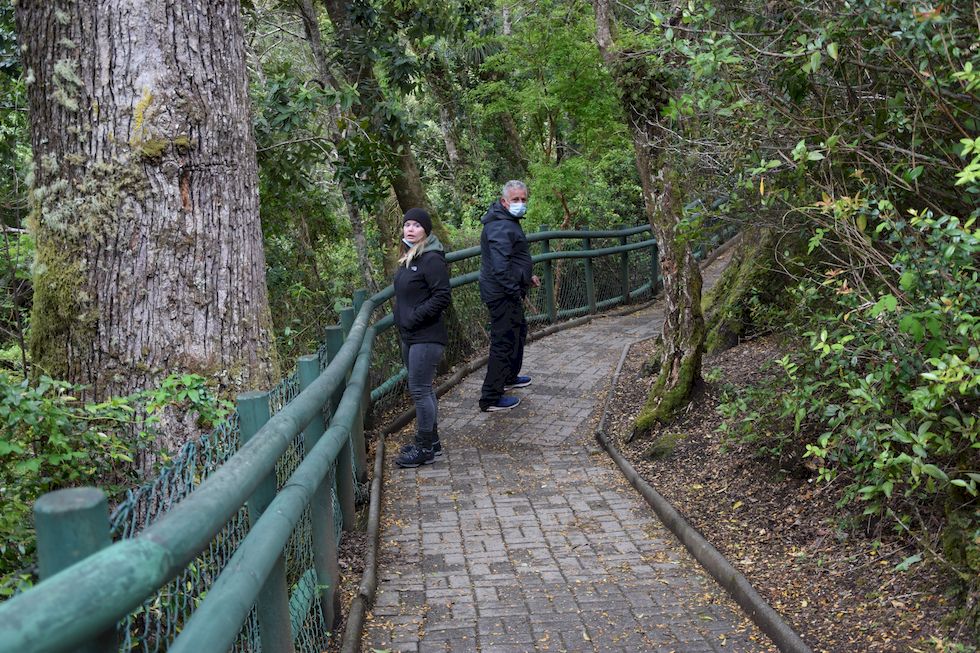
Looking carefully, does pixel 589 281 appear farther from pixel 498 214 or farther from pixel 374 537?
pixel 374 537

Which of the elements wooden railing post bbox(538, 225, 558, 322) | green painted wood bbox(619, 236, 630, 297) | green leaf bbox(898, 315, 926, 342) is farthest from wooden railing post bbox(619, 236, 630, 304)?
green leaf bbox(898, 315, 926, 342)

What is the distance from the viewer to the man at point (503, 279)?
870cm

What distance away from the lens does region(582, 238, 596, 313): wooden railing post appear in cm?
1374

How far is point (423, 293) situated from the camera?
23.7 feet

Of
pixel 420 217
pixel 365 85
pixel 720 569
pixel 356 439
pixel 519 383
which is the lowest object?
pixel 720 569

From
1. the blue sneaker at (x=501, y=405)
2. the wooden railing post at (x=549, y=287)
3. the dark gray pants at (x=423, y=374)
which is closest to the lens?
the dark gray pants at (x=423, y=374)

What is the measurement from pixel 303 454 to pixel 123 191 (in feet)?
4.80

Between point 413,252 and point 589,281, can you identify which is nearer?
point 413,252

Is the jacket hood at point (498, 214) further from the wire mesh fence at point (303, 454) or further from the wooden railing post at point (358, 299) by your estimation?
the wooden railing post at point (358, 299)

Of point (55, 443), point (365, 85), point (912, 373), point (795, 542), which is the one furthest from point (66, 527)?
point (365, 85)

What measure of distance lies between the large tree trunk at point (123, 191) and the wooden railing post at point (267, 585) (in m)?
1.04

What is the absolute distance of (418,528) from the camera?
6.07 meters

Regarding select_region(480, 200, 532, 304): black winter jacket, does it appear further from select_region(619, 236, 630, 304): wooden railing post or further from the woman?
select_region(619, 236, 630, 304): wooden railing post

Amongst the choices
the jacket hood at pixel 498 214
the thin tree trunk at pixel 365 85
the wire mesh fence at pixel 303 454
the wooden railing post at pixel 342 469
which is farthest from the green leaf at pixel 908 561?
→ the thin tree trunk at pixel 365 85
